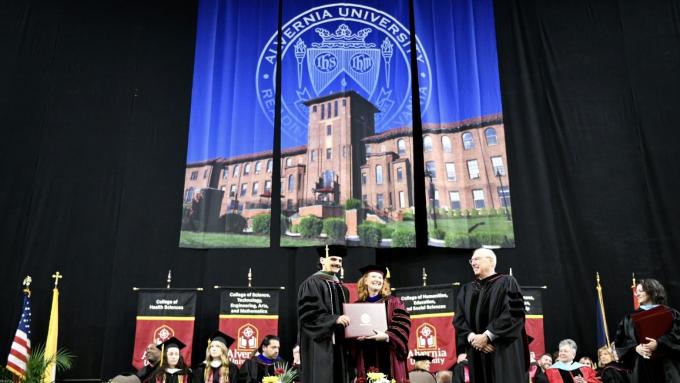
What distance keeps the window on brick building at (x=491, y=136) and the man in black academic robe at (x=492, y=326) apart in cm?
746

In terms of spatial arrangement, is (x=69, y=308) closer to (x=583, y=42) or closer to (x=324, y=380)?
(x=324, y=380)

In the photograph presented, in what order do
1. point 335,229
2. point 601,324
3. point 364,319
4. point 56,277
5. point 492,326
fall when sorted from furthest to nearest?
point 335,229, point 56,277, point 601,324, point 364,319, point 492,326

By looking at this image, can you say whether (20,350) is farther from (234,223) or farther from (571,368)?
(571,368)

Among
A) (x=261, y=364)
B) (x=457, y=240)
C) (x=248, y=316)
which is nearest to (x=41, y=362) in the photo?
(x=248, y=316)

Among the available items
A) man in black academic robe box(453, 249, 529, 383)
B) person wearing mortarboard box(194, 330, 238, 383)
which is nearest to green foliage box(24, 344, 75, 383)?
person wearing mortarboard box(194, 330, 238, 383)

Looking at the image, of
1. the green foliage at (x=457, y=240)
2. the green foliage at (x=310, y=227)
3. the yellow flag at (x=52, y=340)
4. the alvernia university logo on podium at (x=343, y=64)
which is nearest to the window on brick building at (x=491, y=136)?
the alvernia university logo on podium at (x=343, y=64)

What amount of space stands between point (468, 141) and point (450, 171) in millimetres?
729

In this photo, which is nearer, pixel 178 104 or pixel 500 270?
pixel 500 270

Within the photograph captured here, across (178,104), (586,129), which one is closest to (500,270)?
(586,129)

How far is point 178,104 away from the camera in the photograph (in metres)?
14.0

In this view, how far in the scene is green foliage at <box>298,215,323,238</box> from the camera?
12578mm

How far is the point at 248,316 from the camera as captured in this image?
37.0 feet

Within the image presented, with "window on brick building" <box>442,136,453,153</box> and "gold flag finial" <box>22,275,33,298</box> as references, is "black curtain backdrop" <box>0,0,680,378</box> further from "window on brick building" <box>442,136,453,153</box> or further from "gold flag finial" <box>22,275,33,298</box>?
"window on brick building" <box>442,136,453,153</box>

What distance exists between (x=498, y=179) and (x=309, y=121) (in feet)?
13.3
